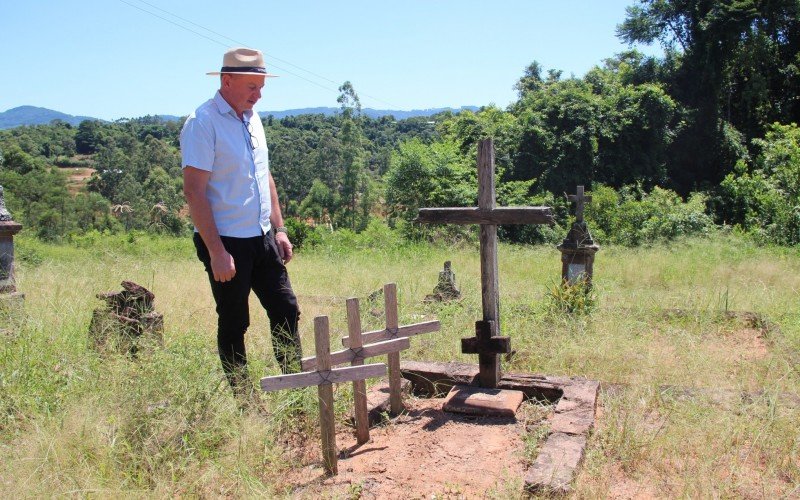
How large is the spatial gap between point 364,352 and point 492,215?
1.19 m

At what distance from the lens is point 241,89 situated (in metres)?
3.23

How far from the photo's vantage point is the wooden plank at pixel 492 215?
367cm

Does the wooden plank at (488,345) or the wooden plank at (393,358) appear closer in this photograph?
the wooden plank at (393,358)

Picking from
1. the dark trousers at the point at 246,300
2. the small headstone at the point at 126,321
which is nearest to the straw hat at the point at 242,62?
the dark trousers at the point at 246,300

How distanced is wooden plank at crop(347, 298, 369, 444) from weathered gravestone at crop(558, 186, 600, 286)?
12.3 feet

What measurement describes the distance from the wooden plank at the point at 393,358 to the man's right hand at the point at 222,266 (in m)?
0.83

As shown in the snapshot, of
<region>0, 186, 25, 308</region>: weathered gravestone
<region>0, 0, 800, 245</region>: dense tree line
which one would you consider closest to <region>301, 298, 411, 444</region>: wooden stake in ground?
<region>0, 186, 25, 308</region>: weathered gravestone

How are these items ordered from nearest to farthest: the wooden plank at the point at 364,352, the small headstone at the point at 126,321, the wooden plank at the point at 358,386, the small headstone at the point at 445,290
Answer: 1. the wooden plank at the point at 364,352
2. the wooden plank at the point at 358,386
3. the small headstone at the point at 126,321
4. the small headstone at the point at 445,290

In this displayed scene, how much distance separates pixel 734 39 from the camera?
70.3 ft

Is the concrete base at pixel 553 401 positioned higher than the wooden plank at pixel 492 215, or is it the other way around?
the wooden plank at pixel 492 215

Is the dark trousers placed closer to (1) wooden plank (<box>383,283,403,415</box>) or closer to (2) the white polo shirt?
(2) the white polo shirt

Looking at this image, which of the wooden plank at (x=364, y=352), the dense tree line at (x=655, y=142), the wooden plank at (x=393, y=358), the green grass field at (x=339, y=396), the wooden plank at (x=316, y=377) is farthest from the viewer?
the dense tree line at (x=655, y=142)

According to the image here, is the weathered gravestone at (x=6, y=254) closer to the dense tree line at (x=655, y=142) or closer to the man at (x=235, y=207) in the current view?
the man at (x=235, y=207)

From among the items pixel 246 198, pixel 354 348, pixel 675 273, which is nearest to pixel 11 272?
pixel 246 198
